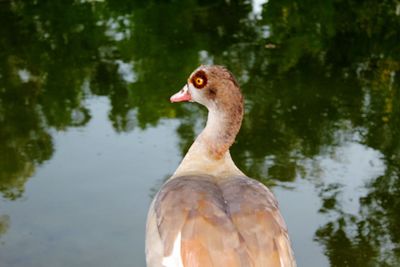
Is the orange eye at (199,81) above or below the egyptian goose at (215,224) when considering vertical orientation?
above

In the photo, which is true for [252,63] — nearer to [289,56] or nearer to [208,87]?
[289,56]

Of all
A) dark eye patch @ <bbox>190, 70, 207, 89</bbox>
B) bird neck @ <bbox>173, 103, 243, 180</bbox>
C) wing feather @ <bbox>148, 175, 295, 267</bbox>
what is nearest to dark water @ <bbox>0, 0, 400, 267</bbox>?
bird neck @ <bbox>173, 103, 243, 180</bbox>

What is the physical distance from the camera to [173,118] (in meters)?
6.06

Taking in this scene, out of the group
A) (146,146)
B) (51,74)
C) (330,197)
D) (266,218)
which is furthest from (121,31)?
(266,218)

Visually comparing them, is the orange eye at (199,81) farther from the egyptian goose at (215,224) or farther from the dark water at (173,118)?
the dark water at (173,118)

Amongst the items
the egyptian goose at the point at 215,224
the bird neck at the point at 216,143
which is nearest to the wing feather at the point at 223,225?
the egyptian goose at the point at 215,224

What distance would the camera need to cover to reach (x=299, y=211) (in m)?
4.73

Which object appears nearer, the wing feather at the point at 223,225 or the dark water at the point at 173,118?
the wing feather at the point at 223,225

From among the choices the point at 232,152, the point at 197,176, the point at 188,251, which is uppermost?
the point at 232,152

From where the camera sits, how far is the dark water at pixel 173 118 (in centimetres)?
451

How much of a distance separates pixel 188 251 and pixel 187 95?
1.25 m

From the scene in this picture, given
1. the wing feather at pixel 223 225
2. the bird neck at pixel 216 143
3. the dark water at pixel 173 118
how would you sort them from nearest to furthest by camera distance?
1. the wing feather at pixel 223 225
2. the bird neck at pixel 216 143
3. the dark water at pixel 173 118

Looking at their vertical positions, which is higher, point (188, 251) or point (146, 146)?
point (146, 146)

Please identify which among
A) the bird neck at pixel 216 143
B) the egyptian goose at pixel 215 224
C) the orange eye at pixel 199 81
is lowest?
the egyptian goose at pixel 215 224
